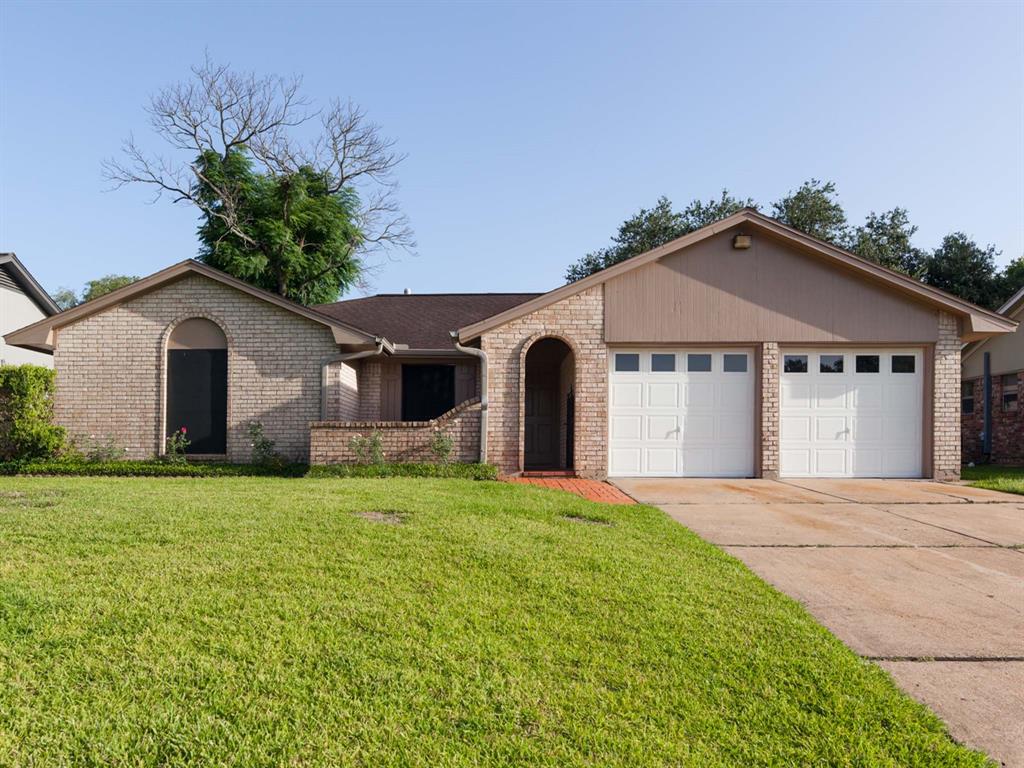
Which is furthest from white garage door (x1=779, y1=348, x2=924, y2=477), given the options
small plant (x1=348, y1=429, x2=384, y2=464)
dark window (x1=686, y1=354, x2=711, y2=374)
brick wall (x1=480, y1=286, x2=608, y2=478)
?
small plant (x1=348, y1=429, x2=384, y2=464)

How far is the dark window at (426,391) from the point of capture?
15016 mm

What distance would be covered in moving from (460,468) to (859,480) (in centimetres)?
747

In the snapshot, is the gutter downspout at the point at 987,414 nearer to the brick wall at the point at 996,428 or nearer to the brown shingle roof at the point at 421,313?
the brick wall at the point at 996,428

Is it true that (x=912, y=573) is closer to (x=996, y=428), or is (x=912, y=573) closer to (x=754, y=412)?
(x=754, y=412)

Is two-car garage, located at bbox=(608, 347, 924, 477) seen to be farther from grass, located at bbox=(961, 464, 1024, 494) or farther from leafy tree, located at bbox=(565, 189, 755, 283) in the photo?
leafy tree, located at bbox=(565, 189, 755, 283)

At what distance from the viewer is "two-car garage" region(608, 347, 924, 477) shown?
11.3 metres

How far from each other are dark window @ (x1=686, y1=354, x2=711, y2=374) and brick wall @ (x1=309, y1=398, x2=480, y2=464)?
4.36 m

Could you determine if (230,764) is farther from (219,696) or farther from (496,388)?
(496,388)

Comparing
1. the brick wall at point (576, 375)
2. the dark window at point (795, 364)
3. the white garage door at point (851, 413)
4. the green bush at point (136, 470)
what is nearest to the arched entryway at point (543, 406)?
the brick wall at point (576, 375)

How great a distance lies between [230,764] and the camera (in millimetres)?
2123

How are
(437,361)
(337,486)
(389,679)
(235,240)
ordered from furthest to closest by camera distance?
(235,240) < (437,361) < (337,486) < (389,679)

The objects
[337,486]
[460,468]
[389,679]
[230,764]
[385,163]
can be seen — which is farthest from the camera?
[385,163]

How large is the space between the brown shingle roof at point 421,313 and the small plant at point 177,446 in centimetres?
472

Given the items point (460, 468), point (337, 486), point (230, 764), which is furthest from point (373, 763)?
point (460, 468)
